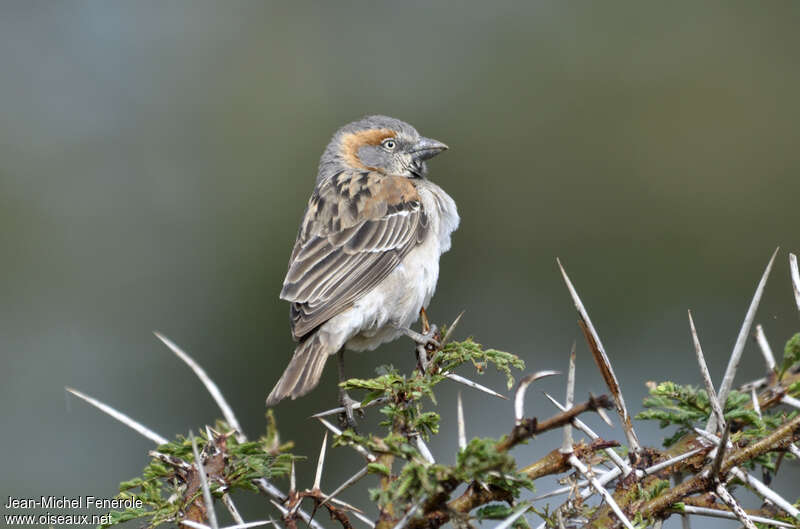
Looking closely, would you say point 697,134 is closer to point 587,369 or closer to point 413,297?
point 587,369

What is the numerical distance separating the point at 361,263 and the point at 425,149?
51.3 inches

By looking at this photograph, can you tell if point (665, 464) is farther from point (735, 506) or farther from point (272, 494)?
point (272, 494)

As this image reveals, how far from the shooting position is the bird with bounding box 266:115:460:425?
14.0 feet

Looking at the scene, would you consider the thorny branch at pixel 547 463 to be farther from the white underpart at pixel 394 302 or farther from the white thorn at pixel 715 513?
the white underpart at pixel 394 302

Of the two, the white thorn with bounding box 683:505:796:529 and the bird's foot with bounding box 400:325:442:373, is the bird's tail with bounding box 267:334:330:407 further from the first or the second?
the white thorn with bounding box 683:505:796:529

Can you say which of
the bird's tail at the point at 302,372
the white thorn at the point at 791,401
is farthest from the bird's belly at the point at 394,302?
the white thorn at the point at 791,401

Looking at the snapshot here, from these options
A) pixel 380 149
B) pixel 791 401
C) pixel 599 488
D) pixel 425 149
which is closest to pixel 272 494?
pixel 599 488

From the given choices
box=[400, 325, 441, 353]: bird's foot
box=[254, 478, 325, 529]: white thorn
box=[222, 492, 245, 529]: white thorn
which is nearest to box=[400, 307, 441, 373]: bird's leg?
box=[400, 325, 441, 353]: bird's foot

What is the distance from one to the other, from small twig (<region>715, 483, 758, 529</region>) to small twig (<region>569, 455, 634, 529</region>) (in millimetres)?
255

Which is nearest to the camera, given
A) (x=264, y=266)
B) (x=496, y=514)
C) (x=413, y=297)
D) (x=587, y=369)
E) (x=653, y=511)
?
(x=496, y=514)

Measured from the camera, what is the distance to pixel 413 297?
15.6ft

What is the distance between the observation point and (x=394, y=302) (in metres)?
4.70

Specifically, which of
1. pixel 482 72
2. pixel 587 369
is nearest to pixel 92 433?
pixel 587 369

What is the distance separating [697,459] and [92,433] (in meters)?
4.53
